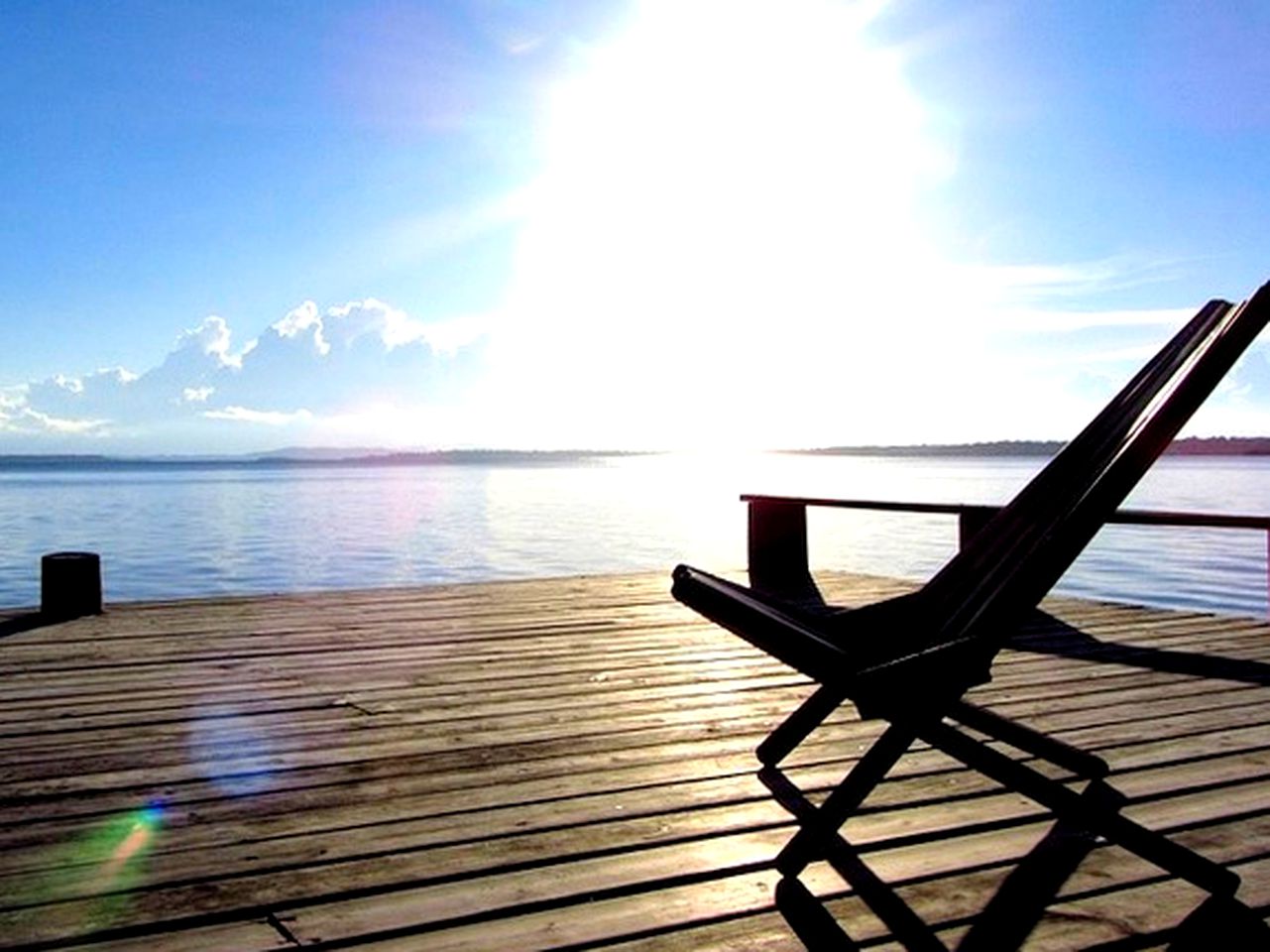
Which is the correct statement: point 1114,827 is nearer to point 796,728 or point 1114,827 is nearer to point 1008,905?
point 1008,905

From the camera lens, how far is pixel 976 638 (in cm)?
270

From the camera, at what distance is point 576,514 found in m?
44.5

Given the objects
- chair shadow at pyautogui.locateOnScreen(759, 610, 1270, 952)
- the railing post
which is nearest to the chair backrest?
chair shadow at pyautogui.locateOnScreen(759, 610, 1270, 952)

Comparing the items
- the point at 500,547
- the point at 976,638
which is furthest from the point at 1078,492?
the point at 500,547

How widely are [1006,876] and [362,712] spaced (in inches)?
102

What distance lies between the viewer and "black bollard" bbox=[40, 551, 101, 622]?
7020 millimetres

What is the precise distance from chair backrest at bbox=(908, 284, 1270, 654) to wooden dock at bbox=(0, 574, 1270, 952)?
57cm

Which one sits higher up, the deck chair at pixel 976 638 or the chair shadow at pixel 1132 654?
the deck chair at pixel 976 638

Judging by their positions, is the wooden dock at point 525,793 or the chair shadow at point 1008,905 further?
the wooden dock at point 525,793

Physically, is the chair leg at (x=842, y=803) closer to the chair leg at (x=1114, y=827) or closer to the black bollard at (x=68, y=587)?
the chair leg at (x=1114, y=827)

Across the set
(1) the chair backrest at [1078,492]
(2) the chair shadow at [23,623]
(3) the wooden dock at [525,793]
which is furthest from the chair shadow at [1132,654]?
(2) the chair shadow at [23,623]

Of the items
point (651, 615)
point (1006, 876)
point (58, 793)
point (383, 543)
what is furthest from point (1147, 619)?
point (383, 543)

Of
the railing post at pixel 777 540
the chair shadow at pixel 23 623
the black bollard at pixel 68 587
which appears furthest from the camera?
the railing post at pixel 777 540

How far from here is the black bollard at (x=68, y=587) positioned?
7020 mm
